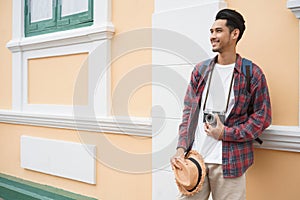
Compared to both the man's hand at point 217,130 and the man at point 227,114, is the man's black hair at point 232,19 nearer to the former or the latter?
the man at point 227,114

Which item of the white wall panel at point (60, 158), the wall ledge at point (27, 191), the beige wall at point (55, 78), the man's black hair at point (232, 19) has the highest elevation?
the man's black hair at point (232, 19)

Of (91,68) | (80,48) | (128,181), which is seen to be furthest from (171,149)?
(80,48)

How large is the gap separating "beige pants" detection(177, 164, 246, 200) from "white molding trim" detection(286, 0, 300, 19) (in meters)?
1.06

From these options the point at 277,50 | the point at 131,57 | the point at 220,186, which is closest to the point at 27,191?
the point at 131,57

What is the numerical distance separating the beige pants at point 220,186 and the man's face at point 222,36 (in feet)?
2.27

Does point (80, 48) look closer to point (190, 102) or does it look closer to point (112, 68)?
point (112, 68)

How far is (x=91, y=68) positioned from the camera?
3936 millimetres

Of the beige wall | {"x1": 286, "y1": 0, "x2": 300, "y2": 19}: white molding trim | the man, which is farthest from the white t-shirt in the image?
the beige wall

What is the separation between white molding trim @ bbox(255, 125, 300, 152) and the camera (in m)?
2.42

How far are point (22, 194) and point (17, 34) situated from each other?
200 centimetres

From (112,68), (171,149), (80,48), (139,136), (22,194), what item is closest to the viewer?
(171,149)

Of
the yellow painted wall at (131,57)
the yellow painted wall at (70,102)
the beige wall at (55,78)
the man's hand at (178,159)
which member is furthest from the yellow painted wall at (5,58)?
the man's hand at (178,159)

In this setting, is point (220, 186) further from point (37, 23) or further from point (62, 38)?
point (37, 23)

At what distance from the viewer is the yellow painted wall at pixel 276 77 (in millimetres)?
2457
